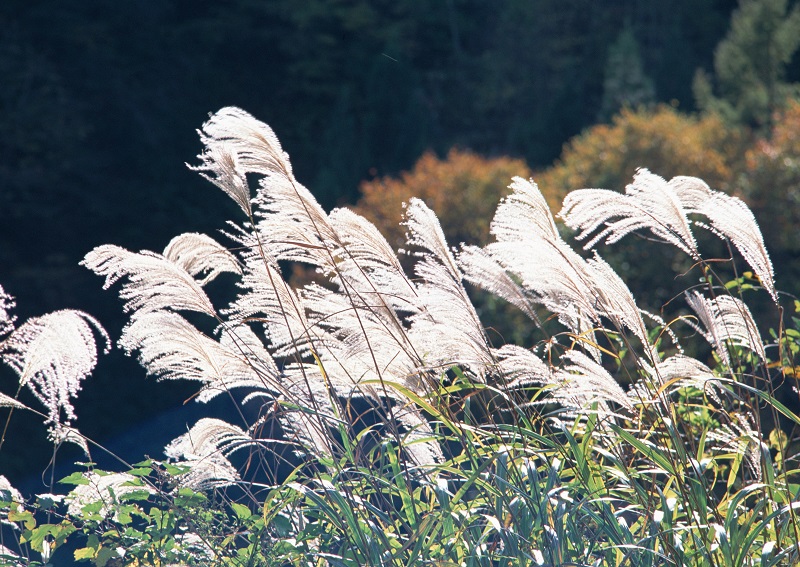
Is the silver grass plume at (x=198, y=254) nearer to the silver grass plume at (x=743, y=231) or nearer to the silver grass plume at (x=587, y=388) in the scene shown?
the silver grass plume at (x=587, y=388)

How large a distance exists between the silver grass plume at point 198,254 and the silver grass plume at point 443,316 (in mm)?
569

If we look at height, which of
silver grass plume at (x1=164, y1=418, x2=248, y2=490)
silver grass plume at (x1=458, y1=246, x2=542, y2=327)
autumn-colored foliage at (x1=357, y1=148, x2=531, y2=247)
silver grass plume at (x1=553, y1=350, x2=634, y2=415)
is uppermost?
silver grass plume at (x1=458, y1=246, x2=542, y2=327)

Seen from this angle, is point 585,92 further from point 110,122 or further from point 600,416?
point 600,416

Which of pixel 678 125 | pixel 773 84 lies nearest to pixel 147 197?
pixel 678 125

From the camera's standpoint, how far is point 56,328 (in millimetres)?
2549

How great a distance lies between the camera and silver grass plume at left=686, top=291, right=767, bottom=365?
8.20 ft

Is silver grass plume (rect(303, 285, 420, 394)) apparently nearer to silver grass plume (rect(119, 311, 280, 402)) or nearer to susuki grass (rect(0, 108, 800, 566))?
susuki grass (rect(0, 108, 800, 566))

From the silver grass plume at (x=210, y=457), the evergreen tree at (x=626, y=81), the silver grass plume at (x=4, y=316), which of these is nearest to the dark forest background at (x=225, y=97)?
the evergreen tree at (x=626, y=81)

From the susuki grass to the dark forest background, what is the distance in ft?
17.9

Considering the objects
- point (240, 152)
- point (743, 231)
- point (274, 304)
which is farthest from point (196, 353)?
point (743, 231)

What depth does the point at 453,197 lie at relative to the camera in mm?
9477

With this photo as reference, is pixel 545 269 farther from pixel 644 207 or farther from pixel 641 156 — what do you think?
pixel 641 156

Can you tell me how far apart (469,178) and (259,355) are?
7198 millimetres

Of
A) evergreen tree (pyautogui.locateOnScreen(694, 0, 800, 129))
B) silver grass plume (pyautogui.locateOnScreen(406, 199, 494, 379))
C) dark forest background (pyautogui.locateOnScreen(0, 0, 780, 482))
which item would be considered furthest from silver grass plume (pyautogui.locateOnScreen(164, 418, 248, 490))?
evergreen tree (pyautogui.locateOnScreen(694, 0, 800, 129))
